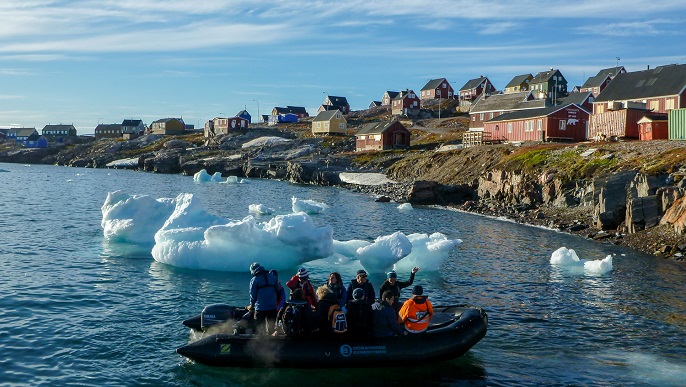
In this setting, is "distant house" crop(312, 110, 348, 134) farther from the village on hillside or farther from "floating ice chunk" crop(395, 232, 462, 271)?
"floating ice chunk" crop(395, 232, 462, 271)

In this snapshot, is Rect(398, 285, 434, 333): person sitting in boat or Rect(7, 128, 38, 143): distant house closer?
Rect(398, 285, 434, 333): person sitting in boat

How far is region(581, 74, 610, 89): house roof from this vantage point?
118 m

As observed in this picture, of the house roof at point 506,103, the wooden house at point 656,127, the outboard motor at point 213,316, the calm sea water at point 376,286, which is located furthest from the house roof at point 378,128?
the outboard motor at point 213,316

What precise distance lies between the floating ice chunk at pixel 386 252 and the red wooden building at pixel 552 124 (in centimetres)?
4957

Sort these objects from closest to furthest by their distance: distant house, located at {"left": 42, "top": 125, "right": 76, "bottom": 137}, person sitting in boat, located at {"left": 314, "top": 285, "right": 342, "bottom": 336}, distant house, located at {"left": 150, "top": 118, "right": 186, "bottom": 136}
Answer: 1. person sitting in boat, located at {"left": 314, "top": 285, "right": 342, "bottom": 336}
2. distant house, located at {"left": 150, "top": 118, "right": 186, "bottom": 136}
3. distant house, located at {"left": 42, "top": 125, "right": 76, "bottom": 137}

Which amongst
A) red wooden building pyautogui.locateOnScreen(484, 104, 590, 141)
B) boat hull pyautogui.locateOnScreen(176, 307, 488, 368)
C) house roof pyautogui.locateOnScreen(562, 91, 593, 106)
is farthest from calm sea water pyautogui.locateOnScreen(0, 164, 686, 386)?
house roof pyautogui.locateOnScreen(562, 91, 593, 106)

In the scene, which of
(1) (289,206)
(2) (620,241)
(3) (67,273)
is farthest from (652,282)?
(1) (289,206)

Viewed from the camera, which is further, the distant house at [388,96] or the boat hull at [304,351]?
the distant house at [388,96]

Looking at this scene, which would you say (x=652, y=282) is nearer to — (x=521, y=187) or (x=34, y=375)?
(x=34, y=375)

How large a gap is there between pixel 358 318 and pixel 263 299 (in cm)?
260

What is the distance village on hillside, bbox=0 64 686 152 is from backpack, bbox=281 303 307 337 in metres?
46.9

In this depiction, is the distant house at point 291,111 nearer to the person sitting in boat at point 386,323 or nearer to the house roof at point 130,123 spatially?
the house roof at point 130,123

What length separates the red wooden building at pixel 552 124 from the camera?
227 feet

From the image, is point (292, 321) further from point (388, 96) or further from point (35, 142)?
point (35, 142)
